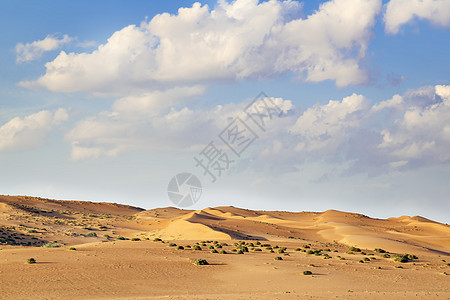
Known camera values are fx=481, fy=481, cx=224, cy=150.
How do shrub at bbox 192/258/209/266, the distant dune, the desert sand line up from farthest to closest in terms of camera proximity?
1. the distant dune
2. shrub at bbox 192/258/209/266
3. the desert sand

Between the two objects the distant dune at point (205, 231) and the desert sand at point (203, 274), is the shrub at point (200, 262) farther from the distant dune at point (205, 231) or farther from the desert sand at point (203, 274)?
the distant dune at point (205, 231)

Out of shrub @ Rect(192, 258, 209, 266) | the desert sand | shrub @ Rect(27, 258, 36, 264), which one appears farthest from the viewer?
shrub @ Rect(192, 258, 209, 266)

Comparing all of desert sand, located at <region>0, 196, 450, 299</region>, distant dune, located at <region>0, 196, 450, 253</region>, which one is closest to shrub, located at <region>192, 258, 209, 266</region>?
desert sand, located at <region>0, 196, 450, 299</region>

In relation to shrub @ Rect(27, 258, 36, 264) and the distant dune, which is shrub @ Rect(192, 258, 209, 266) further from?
the distant dune

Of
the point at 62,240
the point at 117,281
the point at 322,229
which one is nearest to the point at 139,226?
the point at 62,240

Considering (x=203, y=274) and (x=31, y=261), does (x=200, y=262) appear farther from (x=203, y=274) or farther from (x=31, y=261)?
(x=31, y=261)

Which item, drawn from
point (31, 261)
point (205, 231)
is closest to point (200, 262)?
point (31, 261)

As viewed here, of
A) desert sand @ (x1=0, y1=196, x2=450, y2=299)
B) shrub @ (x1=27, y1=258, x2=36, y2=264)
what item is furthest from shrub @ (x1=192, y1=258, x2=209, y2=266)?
shrub @ (x1=27, y1=258, x2=36, y2=264)

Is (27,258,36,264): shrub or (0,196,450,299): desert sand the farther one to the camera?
(27,258,36,264): shrub

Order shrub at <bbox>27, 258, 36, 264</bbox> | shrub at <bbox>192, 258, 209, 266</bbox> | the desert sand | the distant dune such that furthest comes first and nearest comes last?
the distant dune < shrub at <bbox>192, 258, 209, 266</bbox> < shrub at <bbox>27, 258, 36, 264</bbox> < the desert sand

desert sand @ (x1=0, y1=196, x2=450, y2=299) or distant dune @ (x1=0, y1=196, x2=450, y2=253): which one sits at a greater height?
distant dune @ (x1=0, y1=196, x2=450, y2=253)

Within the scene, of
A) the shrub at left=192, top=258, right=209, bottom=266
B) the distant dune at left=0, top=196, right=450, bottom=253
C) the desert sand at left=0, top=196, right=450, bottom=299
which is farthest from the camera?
the distant dune at left=0, top=196, right=450, bottom=253

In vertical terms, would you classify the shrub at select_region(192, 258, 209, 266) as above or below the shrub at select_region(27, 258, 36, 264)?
above

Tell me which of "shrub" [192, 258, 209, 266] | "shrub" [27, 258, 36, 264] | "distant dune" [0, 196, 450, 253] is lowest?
"shrub" [27, 258, 36, 264]
